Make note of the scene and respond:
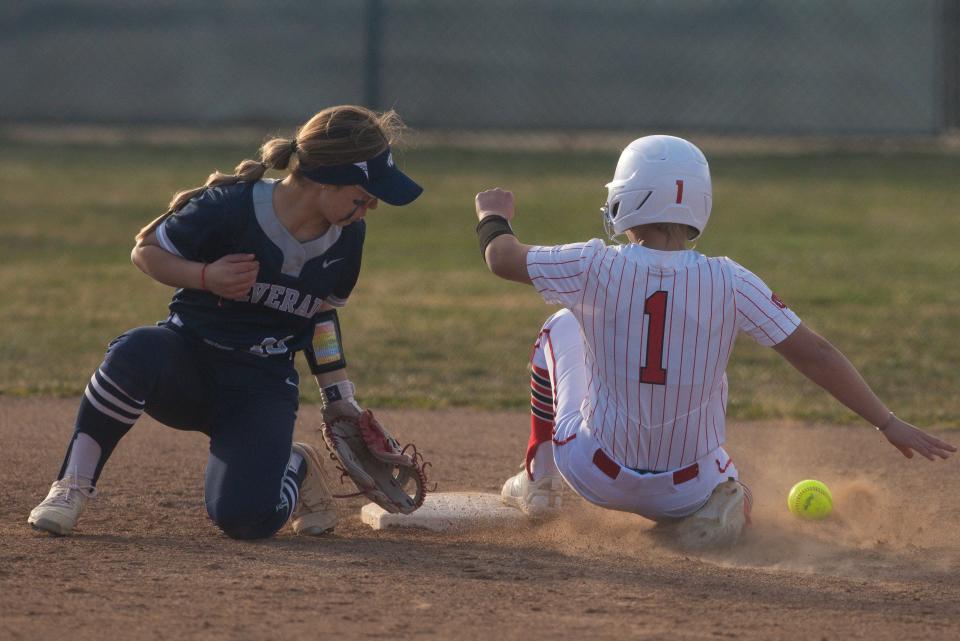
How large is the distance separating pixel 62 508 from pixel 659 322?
173 centimetres

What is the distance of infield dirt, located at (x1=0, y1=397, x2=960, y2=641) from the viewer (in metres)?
3.08

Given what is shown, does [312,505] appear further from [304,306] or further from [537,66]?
[537,66]

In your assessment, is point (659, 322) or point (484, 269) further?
point (484, 269)

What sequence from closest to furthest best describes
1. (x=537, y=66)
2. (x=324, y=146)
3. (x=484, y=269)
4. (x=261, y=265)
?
(x=324, y=146)
(x=261, y=265)
(x=484, y=269)
(x=537, y=66)

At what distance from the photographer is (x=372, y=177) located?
3830mm

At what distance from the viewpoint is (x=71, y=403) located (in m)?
5.87

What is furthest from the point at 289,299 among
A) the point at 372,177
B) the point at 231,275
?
the point at 372,177

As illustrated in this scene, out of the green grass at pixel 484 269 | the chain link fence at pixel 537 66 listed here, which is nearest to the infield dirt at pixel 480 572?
the green grass at pixel 484 269

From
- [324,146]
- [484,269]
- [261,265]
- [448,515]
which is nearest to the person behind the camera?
[324,146]

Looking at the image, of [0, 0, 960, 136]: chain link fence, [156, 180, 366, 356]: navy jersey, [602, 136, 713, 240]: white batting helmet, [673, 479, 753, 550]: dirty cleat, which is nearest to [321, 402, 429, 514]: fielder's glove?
[156, 180, 366, 356]: navy jersey

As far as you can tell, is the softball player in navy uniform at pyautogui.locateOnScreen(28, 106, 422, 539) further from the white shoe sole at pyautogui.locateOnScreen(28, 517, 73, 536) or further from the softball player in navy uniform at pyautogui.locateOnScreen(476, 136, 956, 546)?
the softball player in navy uniform at pyautogui.locateOnScreen(476, 136, 956, 546)

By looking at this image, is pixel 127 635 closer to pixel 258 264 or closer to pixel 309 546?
pixel 309 546

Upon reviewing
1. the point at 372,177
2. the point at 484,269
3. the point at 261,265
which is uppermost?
the point at 484,269

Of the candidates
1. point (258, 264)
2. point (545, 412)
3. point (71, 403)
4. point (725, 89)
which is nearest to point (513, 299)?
point (71, 403)
